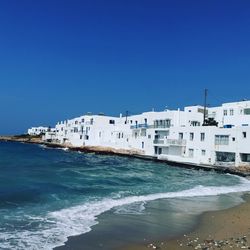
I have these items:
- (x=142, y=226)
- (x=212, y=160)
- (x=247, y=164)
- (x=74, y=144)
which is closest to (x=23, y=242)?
(x=142, y=226)

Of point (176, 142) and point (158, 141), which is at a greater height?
point (158, 141)

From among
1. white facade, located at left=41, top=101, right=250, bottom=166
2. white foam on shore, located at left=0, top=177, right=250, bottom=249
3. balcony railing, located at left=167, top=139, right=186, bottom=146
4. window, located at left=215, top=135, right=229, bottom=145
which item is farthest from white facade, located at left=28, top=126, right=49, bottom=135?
white foam on shore, located at left=0, top=177, right=250, bottom=249

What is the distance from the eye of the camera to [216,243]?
43.8 ft

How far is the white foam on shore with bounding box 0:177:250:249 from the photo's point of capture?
13413mm

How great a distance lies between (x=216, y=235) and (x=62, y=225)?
567 centimetres

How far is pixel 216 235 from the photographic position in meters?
15.1

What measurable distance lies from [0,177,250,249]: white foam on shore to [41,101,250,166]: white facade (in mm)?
28112

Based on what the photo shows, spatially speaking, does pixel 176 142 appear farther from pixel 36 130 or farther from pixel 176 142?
pixel 36 130

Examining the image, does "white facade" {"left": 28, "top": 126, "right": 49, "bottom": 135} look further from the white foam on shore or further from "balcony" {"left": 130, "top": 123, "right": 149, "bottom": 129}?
the white foam on shore

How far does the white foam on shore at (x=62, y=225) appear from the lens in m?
13.4

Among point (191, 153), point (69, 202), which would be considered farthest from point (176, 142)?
point (69, 202)

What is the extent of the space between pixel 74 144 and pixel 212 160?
61.7 metres

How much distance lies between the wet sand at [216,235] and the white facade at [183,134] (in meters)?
31.9

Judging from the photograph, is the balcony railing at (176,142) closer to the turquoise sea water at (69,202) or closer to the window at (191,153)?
the window at (191,153)
